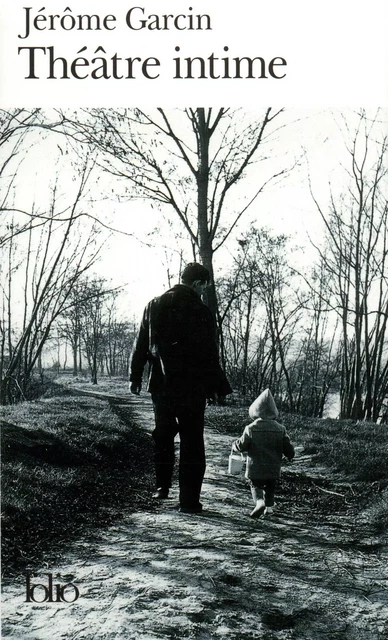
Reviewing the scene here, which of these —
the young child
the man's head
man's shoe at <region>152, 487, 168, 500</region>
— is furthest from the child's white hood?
the man's head

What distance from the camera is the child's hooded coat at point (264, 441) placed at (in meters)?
4.16

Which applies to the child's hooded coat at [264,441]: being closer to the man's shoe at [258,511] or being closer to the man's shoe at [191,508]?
the man's shoe at [258,511]

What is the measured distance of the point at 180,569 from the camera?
2773 millimetres

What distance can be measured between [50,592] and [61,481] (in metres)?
1.86

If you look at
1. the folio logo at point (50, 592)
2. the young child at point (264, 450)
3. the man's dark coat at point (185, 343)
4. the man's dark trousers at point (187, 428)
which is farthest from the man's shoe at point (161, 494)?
the folio logo at point (50, 592)

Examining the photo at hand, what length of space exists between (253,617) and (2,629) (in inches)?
42.6

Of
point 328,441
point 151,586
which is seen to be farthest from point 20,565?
point 328,441

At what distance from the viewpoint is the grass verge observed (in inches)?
127

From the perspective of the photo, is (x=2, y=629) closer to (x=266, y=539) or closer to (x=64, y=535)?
(x=64, y=535)

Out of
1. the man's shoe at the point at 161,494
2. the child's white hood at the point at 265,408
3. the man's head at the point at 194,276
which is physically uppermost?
the man's head at the point at 194,276

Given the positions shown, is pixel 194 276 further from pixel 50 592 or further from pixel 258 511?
pixel 50 592

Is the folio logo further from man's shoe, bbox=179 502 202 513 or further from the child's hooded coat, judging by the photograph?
the child's hooded coat

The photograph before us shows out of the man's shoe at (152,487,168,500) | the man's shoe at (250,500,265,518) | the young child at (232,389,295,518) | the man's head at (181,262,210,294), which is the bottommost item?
the man's shoe at (250,500,265,518)

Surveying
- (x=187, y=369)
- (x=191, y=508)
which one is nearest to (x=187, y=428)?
(x=187, y=369)
